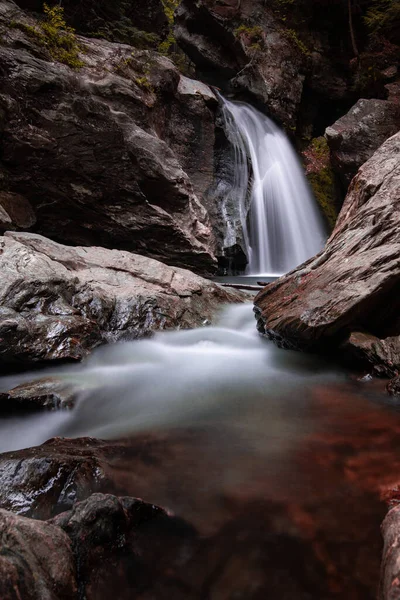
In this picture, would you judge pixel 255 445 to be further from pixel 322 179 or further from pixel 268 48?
pixel 268 48

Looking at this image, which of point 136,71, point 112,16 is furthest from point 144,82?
point 112,16

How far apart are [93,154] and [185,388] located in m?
6.70

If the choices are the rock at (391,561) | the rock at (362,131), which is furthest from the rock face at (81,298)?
the rock at (362,131)

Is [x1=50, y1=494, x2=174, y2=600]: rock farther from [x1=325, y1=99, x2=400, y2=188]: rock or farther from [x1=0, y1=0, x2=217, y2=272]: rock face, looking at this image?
[x1=325, y1=99, x2=400, y2=188]: rock

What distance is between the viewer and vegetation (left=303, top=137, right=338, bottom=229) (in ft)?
48.5

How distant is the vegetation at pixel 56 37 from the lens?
367 inches

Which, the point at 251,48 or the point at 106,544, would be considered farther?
the point at 251,48

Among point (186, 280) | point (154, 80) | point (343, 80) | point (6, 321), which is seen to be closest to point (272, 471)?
point (6, 321)

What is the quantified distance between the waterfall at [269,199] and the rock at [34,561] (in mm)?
11539

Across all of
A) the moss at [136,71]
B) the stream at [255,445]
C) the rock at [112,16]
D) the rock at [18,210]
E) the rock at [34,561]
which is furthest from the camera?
the rock at [112,16]

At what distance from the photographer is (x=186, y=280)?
6.93 meters

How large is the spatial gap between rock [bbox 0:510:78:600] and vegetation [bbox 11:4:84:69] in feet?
36.6

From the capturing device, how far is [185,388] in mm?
3986

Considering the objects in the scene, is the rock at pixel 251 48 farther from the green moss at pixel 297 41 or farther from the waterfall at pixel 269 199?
the waterfall at pixel 269 199
